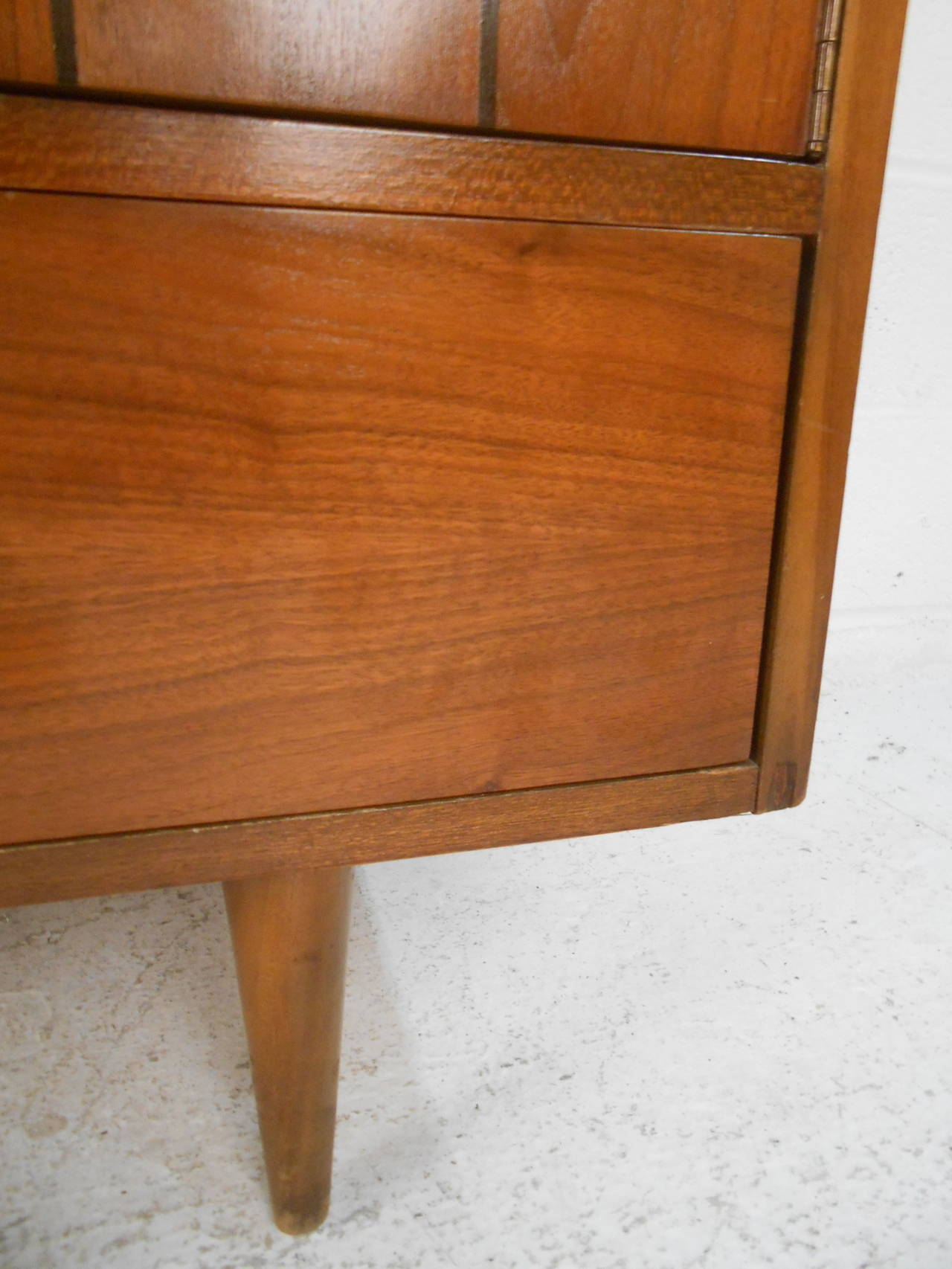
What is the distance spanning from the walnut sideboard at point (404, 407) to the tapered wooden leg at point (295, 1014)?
0.02m

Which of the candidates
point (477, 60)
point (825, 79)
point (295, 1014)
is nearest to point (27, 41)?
point (477, 60)

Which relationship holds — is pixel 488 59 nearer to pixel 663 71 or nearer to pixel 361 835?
pixel 663 71

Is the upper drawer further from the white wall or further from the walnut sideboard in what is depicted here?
the white wall

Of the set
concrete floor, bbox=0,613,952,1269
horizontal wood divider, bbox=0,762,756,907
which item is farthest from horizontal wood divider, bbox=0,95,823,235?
concrete floor, bbox=0,613,952,1269

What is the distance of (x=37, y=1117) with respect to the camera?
1.76 ft

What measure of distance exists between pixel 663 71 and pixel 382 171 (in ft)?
0.33

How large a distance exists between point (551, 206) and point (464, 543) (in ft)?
0.37

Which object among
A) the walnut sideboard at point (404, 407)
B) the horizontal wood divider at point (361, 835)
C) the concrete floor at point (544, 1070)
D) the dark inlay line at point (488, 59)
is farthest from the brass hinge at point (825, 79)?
the concrete floor at point (544, 1070)

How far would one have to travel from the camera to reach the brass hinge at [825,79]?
0.35 metres

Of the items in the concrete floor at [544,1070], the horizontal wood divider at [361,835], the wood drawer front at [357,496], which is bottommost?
the concrete floor at [544,1070]

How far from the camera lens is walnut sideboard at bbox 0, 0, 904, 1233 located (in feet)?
0.98

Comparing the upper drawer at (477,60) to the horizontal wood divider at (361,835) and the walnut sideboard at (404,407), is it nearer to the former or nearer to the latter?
the walnut sideboard at (404,407)

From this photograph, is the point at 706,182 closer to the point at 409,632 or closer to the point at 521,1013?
the point at 409,632

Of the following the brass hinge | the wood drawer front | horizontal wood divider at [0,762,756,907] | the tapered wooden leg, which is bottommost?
the tapered wooden leg
